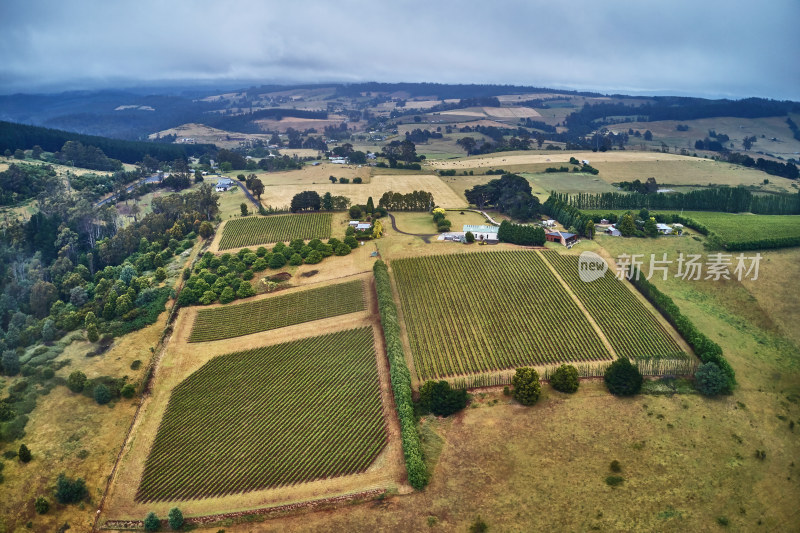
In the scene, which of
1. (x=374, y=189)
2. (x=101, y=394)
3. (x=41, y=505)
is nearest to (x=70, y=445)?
(x=101, y=394)

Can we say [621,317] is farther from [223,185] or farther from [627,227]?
[223,185]

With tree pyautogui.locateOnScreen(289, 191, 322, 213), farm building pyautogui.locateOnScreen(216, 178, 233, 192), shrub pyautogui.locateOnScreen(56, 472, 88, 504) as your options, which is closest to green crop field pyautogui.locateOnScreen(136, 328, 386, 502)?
shrub pyautogui.locateOnScreen(56, 472, 88, 504)

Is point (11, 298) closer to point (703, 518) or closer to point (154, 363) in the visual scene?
point (154, 363)

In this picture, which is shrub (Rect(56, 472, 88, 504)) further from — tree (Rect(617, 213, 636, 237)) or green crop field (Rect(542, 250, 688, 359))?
tree (Rect(617, 213, 636, 237))

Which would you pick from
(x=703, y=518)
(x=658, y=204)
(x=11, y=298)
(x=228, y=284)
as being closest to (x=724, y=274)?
(x=658, y=204)

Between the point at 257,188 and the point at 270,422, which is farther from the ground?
the point at 257,188

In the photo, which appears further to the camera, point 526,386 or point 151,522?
point 526,386

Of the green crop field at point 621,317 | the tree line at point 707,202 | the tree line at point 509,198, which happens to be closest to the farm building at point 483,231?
the green crop field at point 621,317
